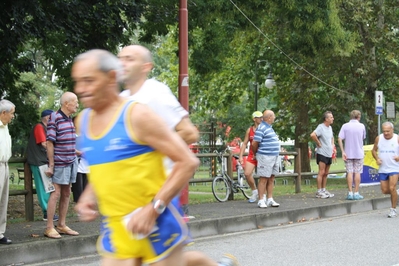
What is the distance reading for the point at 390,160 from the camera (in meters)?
13.3

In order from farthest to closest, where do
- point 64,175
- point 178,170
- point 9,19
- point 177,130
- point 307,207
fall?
1. point 307,207
2. point 9,19
3. point 64,175
4. point 177,130
5. point 178,170

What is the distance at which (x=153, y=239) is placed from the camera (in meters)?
3.73

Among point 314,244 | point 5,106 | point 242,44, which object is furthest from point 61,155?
point 242,44

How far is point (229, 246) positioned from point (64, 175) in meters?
2.44

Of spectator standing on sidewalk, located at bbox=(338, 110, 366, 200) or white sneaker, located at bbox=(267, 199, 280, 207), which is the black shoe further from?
spectator standing on sidewalk, located at bbox=(338, 110, 366, 200)

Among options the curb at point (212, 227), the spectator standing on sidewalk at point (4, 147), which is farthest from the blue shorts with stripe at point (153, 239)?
the spectator standing on sidewalk at point (4, 147)

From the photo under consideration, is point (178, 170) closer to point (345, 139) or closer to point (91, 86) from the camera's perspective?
point (91, 86)

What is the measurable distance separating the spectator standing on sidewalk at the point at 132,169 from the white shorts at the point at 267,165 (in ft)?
33.1

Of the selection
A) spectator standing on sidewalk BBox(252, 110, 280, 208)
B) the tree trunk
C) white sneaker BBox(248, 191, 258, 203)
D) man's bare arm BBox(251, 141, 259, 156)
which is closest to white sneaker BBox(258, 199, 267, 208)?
spectator standing on sidewalk BBox(252, 110, 280, 208)

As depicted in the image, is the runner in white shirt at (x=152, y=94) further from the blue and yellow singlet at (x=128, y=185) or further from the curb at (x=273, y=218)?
the curb at (x=273, y=218)

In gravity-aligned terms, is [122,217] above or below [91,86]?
below

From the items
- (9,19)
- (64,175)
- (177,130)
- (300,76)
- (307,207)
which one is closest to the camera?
(177,130)

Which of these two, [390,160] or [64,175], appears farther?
[390,160]

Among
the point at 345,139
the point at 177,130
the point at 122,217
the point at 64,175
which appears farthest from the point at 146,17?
the point at 122,217
